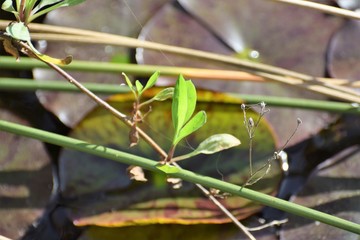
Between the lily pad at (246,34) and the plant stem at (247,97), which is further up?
the lily pad at (246,34)

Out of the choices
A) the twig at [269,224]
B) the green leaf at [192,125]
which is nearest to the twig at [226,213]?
the twig at [269,224]

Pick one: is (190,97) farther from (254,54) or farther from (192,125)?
(254,54)

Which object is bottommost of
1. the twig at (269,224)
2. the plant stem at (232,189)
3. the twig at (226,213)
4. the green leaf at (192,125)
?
the twig at (269,224)

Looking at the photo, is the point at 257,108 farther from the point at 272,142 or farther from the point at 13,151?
the point at 13,151

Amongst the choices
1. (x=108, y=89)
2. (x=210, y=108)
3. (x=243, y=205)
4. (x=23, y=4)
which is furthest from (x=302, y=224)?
(x=23, y=4)

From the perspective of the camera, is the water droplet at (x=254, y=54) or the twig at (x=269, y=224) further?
the water droplet at (x=254, y=54)

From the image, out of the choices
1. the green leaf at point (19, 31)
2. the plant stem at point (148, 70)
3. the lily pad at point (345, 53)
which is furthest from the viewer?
the lily pad at point (345, 53)

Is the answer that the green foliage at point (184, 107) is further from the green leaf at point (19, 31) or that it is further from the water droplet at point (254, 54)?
the water droplet at point (254, 54)
